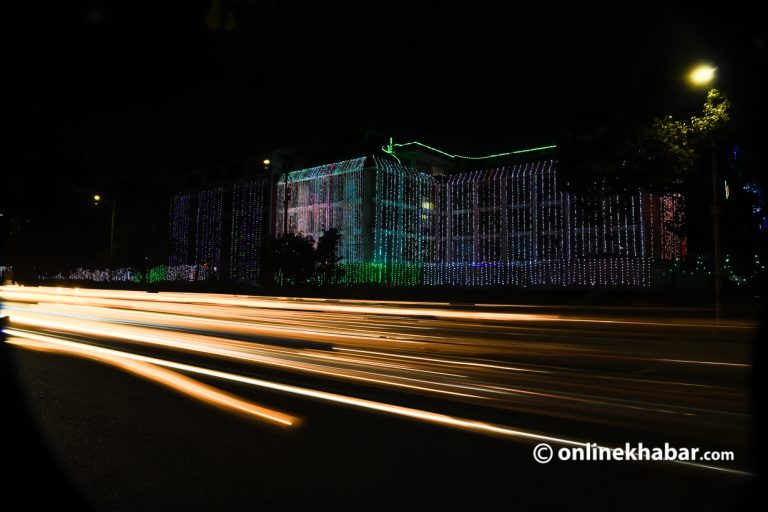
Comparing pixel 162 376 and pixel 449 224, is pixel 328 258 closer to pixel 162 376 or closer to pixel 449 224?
pixel 449 224

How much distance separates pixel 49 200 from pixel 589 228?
3765cm

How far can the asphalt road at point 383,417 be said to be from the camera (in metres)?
4.02

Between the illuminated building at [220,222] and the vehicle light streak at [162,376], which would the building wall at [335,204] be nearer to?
the illuminated building at [220,222]

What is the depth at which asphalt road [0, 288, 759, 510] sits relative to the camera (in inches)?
158

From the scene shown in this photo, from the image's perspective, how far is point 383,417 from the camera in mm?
6047

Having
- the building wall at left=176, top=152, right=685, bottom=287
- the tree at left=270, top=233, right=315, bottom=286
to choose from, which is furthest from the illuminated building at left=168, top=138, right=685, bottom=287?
the tree at left=270, top=233, right=315, bottom=286

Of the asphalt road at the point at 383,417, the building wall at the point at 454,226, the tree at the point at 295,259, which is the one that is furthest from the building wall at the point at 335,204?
the asphalt road at the point at 383,417

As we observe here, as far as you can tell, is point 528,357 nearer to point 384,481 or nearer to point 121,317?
point 384,481

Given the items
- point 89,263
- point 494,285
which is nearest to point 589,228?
point 494,285

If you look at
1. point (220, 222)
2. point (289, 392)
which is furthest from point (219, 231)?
point (289, 392)

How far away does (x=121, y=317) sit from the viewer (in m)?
17.7

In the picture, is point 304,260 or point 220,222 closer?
point 304,260

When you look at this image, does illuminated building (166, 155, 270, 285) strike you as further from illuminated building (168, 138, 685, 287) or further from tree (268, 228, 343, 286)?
tree (268, 228, 343, 286)

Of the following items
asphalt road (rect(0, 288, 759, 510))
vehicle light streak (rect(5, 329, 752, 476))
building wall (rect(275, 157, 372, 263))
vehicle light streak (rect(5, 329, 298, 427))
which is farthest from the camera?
building wall (rect(275, 157, 372, 263))
